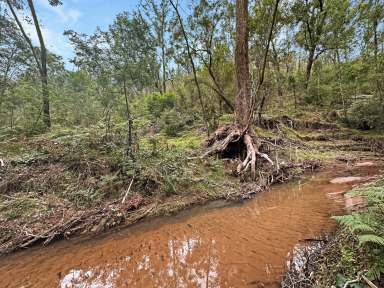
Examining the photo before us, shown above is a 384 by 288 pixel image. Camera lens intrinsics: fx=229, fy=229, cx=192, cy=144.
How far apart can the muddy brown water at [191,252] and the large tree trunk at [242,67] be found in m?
3.68

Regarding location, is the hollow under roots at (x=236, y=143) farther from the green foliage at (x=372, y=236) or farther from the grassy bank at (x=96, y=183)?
the green foliage at (x=372, y=236)

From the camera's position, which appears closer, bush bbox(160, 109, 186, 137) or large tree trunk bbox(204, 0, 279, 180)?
large tree trunk bbox(204, 0, 279, 180)

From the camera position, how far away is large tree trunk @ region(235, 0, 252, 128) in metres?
7.28

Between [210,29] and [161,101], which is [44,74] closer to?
[161,101]

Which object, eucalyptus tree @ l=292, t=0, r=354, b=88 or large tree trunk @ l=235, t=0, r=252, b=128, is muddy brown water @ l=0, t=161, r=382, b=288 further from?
eucalyptus tree @ l=292, t=0, r=354, b=88

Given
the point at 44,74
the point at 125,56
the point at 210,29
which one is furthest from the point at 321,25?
the point at 44,74

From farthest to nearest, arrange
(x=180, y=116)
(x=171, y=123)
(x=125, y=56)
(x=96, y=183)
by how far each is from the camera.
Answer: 1. (x=180, y=116)
2. (x=171, y=123)
3. (x=125, y=56)
4. (x=96, y=183)

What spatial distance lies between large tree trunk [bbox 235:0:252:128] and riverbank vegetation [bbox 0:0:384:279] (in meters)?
0.03

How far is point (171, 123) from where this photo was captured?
37.8ft

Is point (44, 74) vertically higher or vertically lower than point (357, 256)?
higher

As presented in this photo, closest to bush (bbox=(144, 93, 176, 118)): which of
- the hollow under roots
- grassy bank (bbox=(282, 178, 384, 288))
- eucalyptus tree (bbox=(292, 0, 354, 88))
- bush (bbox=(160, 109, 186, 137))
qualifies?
bush (bbox=(160, 109, 186, 137))

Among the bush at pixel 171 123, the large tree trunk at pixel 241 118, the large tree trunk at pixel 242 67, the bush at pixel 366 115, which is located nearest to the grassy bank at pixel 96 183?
the large tree trunk at pixel 241 118

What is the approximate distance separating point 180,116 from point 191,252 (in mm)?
9671

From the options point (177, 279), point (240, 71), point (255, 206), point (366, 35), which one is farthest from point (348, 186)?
point (366, 35)
